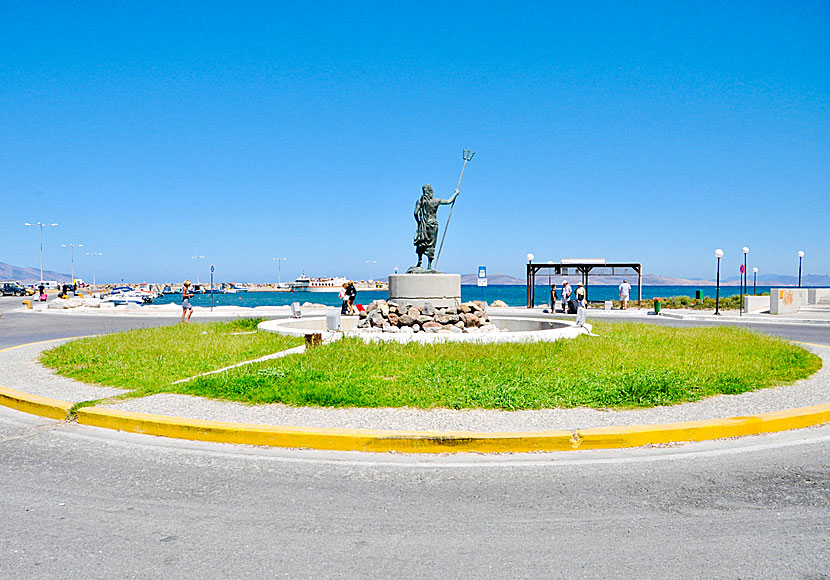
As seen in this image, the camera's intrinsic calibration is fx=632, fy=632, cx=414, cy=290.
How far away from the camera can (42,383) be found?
374 inches

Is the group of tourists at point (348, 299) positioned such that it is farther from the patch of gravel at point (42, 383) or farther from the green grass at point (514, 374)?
the patch of gravel at point (42, 383)

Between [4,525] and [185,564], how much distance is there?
155 cm

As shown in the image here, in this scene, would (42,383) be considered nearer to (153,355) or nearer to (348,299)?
(153,355)

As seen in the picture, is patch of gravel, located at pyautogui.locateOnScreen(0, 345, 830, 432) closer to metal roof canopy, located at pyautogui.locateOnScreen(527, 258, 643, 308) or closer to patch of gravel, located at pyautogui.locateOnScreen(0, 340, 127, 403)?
patch of gravel, located at pyautogui.locateOnScreen(0, 340, 127, 403)

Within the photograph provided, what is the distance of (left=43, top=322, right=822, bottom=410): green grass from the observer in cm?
788

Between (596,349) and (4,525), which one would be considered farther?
(596,349)

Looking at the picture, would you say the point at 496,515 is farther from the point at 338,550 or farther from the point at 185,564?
the point at 185,564

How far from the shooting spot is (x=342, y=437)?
20.5 feet

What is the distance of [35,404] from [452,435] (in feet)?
17.8

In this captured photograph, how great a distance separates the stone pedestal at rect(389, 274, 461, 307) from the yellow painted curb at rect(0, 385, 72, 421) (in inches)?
351

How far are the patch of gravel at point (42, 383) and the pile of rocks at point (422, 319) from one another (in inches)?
272

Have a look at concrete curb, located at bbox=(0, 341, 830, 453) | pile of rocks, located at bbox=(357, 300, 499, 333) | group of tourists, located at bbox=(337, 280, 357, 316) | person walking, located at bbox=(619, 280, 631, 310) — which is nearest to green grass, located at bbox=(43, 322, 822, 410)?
concrete curb, located at bbox=(0, 341, 830, 453)

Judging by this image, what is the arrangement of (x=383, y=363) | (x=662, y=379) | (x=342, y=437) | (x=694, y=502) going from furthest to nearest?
(x=383, y=363)
(x=662, y=379)
(x=342, y=437)
(x=694, y=502)

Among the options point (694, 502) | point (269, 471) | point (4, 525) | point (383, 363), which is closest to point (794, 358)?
point (383, 363)
